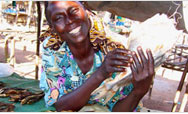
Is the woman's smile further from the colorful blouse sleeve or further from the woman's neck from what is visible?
the colorful blouse sleeve

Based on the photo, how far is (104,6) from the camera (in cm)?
153

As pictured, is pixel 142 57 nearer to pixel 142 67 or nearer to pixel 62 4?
pixel 142 67

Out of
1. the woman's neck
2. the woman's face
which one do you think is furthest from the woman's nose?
the woman's neck

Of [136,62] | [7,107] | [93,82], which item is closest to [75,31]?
[93,82]

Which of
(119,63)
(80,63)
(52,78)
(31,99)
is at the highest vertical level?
(119,63)

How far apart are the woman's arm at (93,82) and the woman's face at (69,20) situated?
0.26m

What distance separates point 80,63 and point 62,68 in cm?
15

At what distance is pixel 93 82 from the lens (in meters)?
1.23

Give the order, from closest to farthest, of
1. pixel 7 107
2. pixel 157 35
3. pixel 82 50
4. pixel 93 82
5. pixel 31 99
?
pixel 157 35
pixel 93 82
pixel 82 50
pixel 7 107
pixel 31 99

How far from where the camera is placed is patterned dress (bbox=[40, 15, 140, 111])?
1.50 m

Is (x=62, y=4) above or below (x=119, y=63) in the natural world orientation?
above

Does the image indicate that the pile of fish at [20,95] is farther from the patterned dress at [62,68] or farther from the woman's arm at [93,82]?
the woman's arm at [93,82]

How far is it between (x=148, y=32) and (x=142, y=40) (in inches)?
2.0

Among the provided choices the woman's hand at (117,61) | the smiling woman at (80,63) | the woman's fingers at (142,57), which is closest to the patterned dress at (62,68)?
the smiling woman at (80,63)
